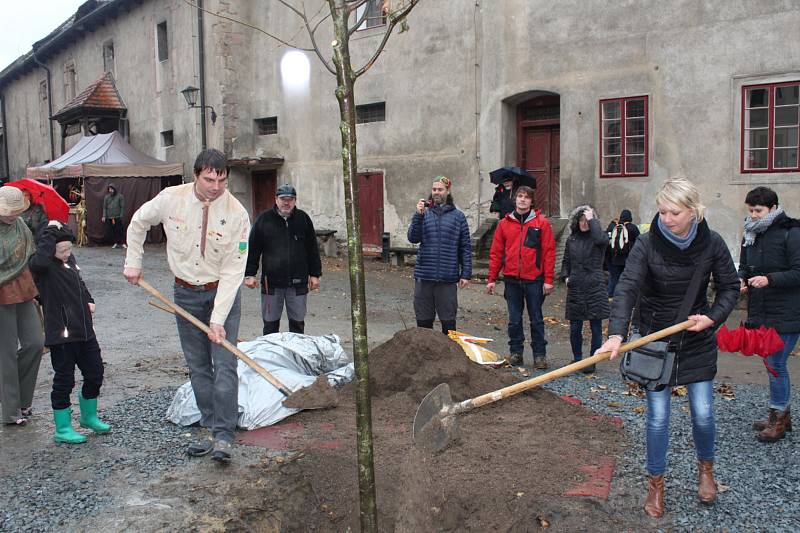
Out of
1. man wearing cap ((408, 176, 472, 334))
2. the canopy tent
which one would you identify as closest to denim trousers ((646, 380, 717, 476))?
man wearing cap ((408, 176, 472, 334))

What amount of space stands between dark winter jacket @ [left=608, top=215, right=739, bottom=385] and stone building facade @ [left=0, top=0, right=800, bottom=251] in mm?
4438

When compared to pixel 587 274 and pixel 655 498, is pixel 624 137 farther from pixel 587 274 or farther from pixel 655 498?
pixel 655 498

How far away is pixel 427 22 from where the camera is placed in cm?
1575

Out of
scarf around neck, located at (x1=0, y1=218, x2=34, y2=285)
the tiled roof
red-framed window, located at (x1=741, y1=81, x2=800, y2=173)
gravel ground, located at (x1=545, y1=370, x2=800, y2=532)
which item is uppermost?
the tiled roof

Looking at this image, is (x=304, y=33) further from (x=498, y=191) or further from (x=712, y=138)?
(x=712, y=138)

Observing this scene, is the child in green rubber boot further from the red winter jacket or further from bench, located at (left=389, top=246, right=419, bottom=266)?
bench, located at (left=389, top=246, right=419, bottom=266)

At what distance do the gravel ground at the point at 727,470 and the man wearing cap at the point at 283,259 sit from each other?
286cm

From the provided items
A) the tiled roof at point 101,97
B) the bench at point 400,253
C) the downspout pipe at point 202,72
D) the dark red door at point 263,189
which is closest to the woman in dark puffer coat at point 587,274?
the bench at point 400,253

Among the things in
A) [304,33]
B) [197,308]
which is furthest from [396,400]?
[304,33]

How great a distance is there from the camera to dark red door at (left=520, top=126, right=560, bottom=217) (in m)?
14.9

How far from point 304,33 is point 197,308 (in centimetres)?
1477

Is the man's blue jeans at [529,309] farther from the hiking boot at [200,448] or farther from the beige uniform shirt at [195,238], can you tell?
the hiking boot at [200,448]

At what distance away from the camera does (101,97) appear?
2572 centimetres

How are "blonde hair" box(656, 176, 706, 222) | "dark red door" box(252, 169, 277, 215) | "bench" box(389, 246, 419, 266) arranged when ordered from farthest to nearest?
"dark red door" box(252, 169, 277, 215) → "bench" box(389, 246, 419, 266) → "blonde hair" box(656, 176, 706, 222)
